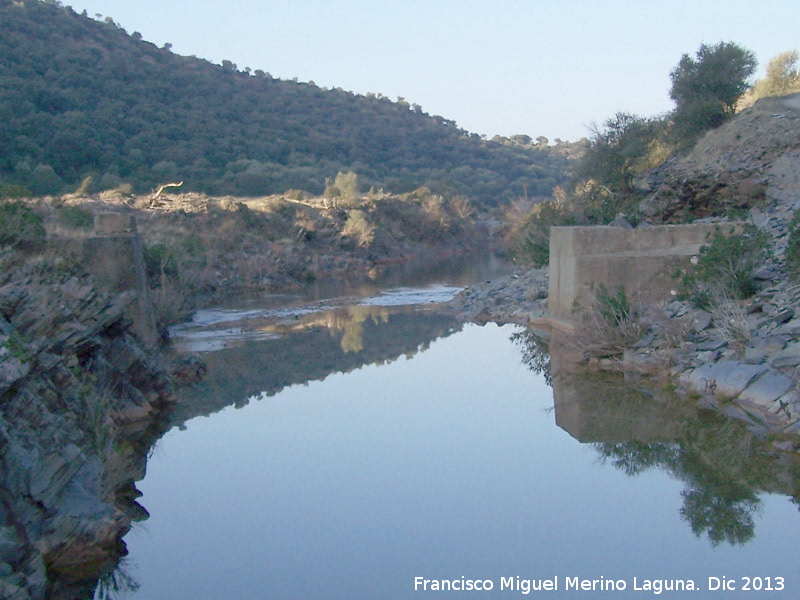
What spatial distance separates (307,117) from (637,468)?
6418 cm

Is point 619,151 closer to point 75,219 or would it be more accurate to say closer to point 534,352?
point 534,352

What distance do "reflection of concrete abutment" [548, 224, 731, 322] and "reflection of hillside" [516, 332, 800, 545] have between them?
239 cm

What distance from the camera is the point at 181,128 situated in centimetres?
5175

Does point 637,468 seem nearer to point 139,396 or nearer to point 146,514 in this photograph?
point 146,514

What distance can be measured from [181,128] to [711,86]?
3425 cm

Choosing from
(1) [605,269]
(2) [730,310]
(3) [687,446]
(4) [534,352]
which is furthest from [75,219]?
(3) [687,446]

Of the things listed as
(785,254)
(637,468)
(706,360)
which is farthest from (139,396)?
(785,254)

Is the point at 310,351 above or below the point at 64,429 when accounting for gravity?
below

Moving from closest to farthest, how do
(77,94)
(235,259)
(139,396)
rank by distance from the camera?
(139,396), (235,259), (77,94)

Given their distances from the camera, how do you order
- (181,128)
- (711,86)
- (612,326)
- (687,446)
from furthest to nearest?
1. (181,128)
2. (711,86)
3. (612,326)
4. (687,446)

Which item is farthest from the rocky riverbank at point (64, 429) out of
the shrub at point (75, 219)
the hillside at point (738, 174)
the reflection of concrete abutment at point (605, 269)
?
the hillside at point (738, 174)

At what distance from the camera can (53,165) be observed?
40.2 metres

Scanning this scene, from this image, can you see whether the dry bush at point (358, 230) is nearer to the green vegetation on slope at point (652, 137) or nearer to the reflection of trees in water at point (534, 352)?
the green vegetation on slope at point (652, 137)

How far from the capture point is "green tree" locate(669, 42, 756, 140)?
26.0 m
